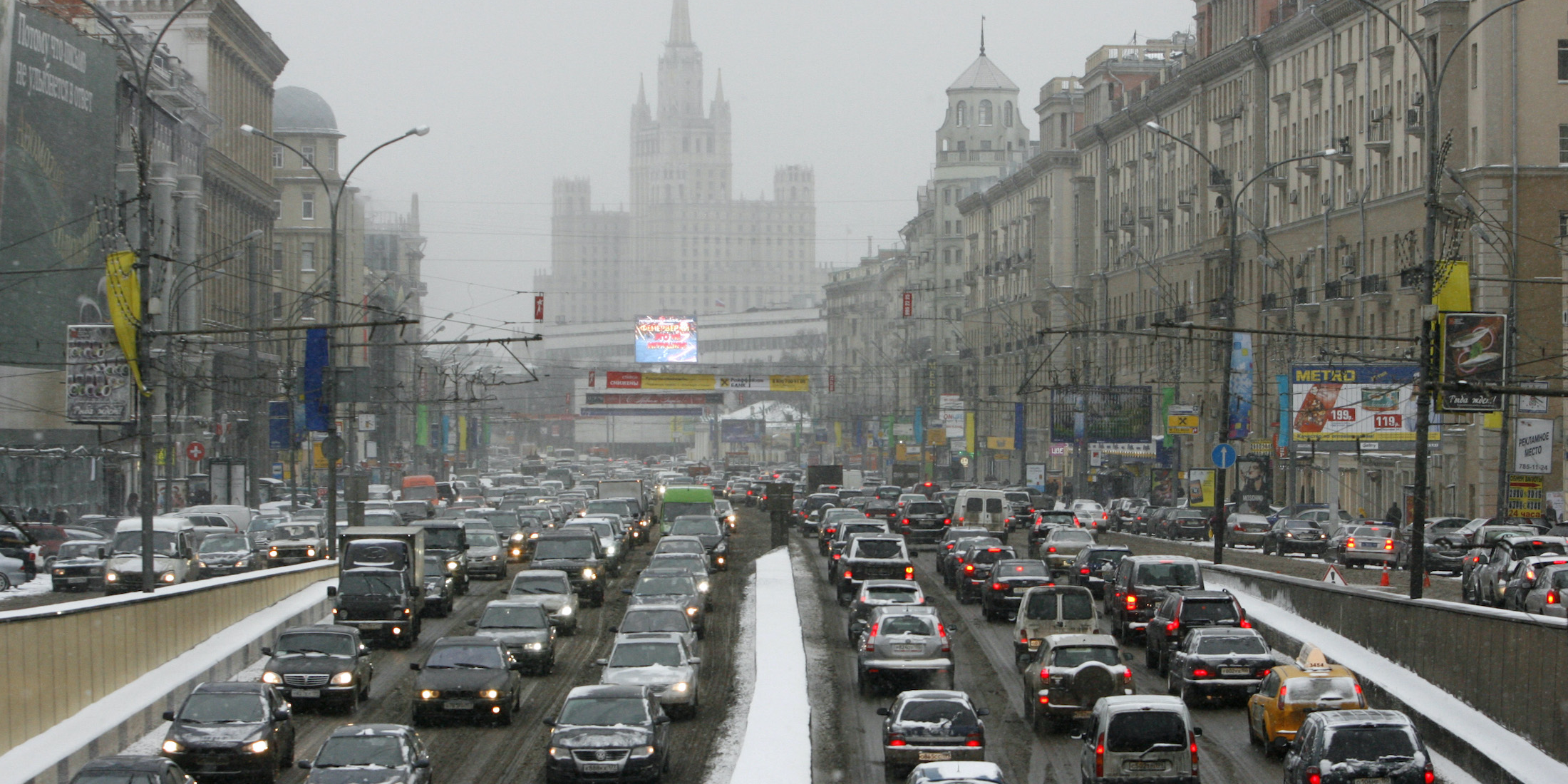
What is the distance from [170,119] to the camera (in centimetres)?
8369

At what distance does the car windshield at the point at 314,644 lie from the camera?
93.7ft

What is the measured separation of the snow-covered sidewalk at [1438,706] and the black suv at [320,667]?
15136mm

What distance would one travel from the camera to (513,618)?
107 ft

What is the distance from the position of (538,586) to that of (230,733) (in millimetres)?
15852

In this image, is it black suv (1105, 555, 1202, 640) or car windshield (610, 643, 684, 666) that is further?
black suv (1105, 555, 1202, 640)

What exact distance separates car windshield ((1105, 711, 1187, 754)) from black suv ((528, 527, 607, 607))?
23912 mm

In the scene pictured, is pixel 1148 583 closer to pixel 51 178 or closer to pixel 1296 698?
pixel 1296 698

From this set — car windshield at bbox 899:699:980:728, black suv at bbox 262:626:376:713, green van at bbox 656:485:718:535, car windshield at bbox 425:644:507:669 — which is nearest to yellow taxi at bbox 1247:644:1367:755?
car windshield at bbox 899:699:980:728

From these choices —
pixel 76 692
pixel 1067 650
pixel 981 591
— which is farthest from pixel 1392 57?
pixel 76 692

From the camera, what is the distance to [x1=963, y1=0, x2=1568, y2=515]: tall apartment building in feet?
204

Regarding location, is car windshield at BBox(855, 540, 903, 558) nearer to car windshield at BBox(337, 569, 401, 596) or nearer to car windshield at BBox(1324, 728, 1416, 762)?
car windshield at BBox(337, 569, 401, 596)

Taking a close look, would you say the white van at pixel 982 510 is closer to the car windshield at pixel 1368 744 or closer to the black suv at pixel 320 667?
the black suv at pixel 320 667

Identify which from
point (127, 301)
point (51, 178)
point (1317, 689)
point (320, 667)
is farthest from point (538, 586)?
point (51, 178)

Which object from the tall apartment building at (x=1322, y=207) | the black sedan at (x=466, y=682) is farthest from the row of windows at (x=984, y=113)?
the black sedan at (x=466, y=682)
